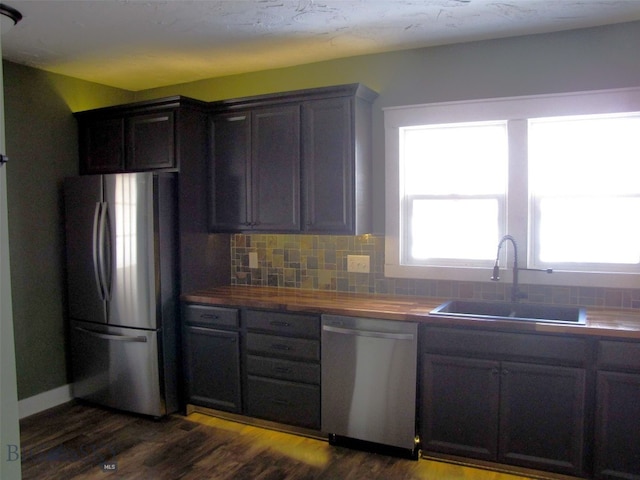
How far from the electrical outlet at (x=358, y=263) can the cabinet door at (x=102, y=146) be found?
1.81 m

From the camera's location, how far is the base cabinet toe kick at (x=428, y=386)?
2.55 metres

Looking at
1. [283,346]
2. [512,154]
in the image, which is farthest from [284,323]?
[512,154]

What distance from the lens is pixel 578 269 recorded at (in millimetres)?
3068

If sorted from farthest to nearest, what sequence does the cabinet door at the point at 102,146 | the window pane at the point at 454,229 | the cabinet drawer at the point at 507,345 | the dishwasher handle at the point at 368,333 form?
the cabinet door at the point at 102,146 < the window pane at the point at 454,229 < the dishwasher handle at the point at 368,333 < the cabinet drawer at the point at 507,345

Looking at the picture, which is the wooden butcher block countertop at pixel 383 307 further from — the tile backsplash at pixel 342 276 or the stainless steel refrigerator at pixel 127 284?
the stainless steel refrigerator at pixel 127 284

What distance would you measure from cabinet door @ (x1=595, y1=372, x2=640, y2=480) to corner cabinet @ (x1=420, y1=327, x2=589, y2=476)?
7 cm

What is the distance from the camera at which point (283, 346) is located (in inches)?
128

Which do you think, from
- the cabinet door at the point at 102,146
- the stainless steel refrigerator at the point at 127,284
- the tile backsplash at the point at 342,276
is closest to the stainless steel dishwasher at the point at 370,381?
the tile backsplash at the point at 342,276

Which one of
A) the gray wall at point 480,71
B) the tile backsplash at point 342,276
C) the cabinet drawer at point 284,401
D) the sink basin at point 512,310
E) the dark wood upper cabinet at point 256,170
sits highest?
the gray wall at point 480,71

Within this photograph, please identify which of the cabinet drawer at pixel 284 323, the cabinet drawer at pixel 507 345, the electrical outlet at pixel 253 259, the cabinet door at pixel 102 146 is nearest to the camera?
the cabinet drawer at pixel 507 345

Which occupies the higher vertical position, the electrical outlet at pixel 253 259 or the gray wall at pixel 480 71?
the gray wall at pixel 480 71

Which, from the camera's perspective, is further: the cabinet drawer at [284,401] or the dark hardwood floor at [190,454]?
the cabinet drawer at [284,401]

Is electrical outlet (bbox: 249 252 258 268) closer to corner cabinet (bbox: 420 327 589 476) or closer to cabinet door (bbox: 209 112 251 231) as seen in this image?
cabinet door (bbox: 209 112 251 231)

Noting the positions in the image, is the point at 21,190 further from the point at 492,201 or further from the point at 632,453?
the point at 632,453
